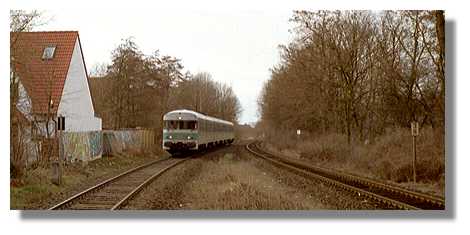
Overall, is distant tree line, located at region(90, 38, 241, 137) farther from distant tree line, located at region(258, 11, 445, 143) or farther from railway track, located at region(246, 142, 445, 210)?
railway track, located at region(246, 142, 445, 210)

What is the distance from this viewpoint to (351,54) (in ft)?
50.4

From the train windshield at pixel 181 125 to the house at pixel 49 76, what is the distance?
30.9 ft

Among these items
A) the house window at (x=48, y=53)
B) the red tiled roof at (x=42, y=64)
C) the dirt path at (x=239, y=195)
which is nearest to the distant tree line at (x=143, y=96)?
the dirt path at (x=239, y=195)

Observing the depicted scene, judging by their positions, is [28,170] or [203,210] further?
[28,170]

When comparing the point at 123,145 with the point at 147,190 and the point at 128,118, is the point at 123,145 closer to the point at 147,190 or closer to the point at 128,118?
the point at 128,118

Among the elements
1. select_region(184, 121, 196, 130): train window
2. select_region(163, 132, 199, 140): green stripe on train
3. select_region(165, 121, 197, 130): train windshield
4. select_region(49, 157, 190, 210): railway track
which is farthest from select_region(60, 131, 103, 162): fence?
select_region(184, 121, 196, 130): train window

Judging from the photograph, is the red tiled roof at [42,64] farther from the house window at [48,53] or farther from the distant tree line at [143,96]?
the distant tree line at [143,96]

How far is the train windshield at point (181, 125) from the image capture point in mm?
20931

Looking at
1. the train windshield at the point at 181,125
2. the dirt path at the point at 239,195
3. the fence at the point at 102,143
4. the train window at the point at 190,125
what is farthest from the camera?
the train windshield at the point at 181,125

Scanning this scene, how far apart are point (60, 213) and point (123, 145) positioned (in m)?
12.5

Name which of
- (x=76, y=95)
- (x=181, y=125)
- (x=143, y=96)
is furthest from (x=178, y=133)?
(x=76, y=95)

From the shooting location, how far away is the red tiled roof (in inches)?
369
